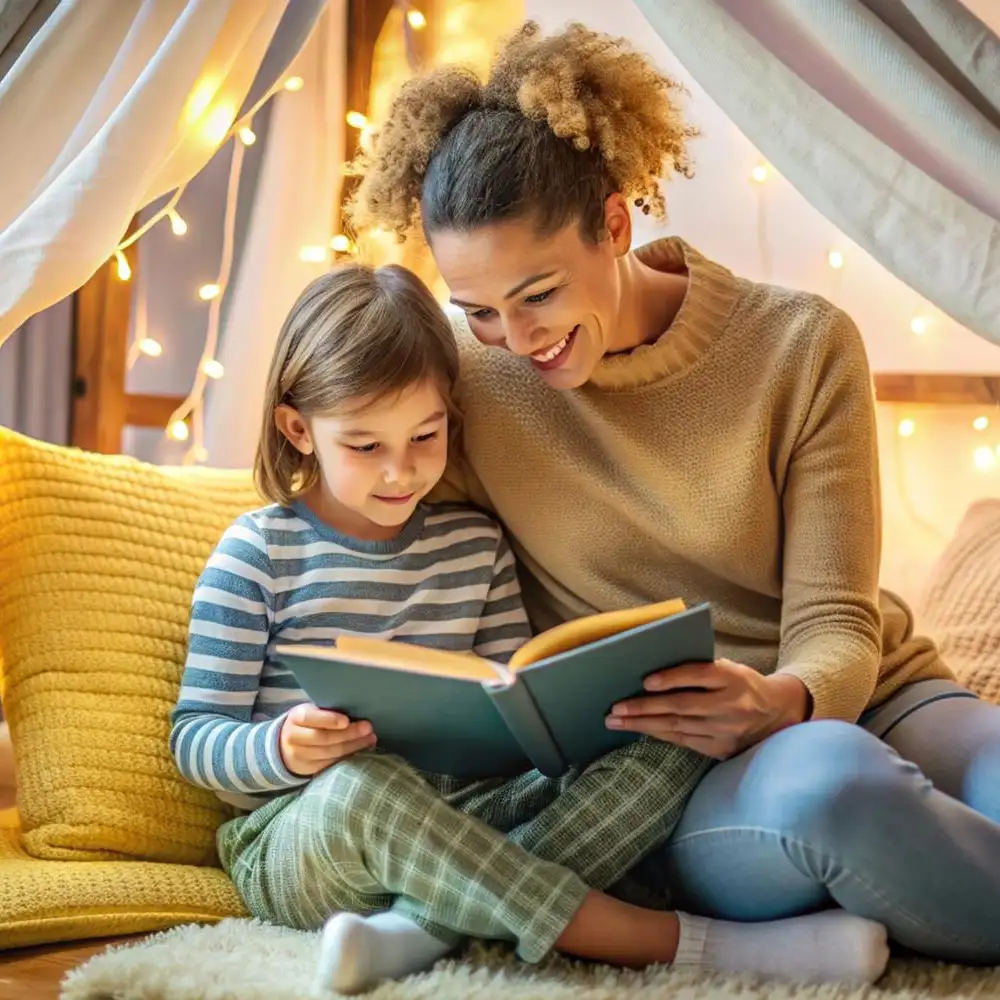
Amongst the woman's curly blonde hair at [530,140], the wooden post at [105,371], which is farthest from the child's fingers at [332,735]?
the wooden post at [105,371]

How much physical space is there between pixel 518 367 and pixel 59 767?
0.65 m

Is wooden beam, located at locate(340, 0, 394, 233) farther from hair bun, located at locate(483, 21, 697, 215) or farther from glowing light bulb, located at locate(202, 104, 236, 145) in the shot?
hair bun, located at locate(483, 21, 697, 215)

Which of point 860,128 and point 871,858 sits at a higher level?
point 860,128

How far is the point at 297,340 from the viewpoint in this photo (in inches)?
56.2

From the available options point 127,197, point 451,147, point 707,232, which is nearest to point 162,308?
point 707,232

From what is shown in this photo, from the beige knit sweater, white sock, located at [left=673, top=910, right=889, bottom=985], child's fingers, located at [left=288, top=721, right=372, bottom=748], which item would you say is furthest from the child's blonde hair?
white sock, located at [left=673, top=910, right=889, bottom=985]

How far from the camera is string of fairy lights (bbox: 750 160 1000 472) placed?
7.08ft

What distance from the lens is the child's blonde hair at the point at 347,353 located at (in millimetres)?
1366

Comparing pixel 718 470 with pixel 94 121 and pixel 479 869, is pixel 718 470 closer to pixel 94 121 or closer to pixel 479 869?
pixel 479 869

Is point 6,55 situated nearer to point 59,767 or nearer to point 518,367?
point 518,367

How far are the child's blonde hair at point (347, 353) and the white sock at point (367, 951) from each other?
501mm

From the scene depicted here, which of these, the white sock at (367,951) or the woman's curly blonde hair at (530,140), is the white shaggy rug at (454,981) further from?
the woman's curly blonde hair at (530,140)

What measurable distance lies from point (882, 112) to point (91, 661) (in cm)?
101

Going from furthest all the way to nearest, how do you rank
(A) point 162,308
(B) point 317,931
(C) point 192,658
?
(A) point 162,308 < (C) point 192,658 < (B) point 317,931
